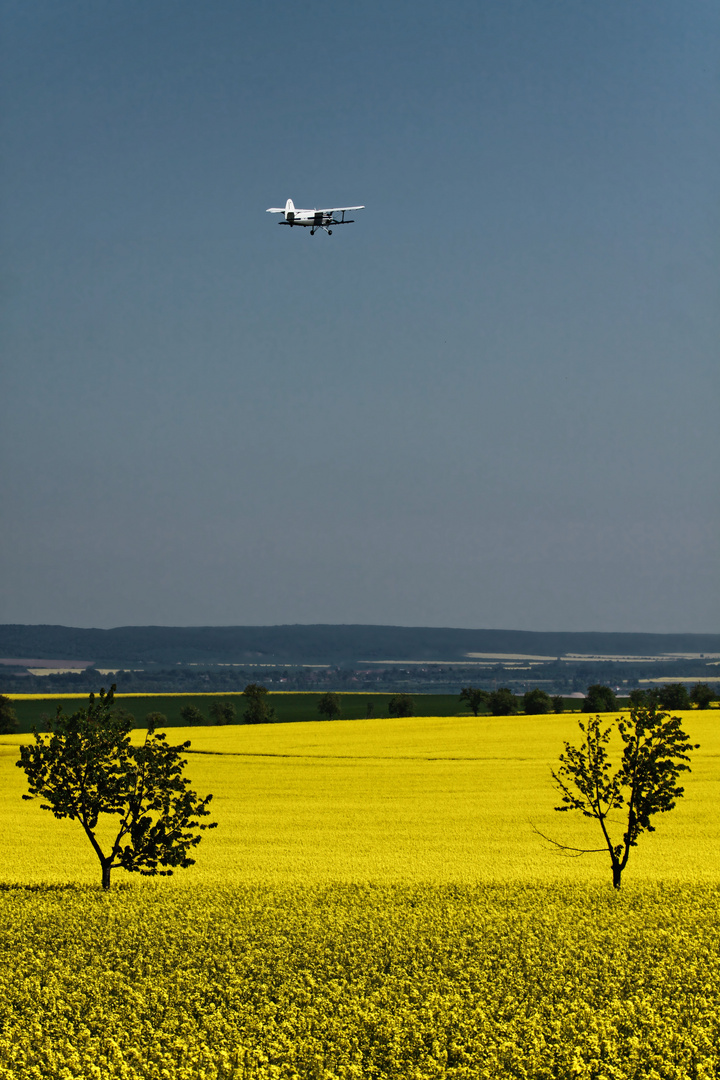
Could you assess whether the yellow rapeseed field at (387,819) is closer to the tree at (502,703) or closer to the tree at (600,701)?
the tree at (600,701)

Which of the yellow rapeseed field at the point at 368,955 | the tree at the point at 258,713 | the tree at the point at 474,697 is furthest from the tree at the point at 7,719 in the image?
the yellow rapeseed field at the point at 368,955

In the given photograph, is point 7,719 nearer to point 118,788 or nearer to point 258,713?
point 258,713

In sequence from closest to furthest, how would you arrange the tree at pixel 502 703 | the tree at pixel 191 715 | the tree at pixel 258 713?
1. the tree at pixel 258 713
2. the tree at pixel 191 715
3. the tree at pixel 502 703

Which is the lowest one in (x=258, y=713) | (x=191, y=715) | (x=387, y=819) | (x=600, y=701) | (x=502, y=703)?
(x=191, y=715)

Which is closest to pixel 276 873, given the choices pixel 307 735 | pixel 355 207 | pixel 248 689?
pixel 355 207

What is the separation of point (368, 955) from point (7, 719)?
77310 millimetres

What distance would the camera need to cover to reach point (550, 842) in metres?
36.1

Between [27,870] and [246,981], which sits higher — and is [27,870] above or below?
below

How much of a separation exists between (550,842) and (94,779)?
17.5 m

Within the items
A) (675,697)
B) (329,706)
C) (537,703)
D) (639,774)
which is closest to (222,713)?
(329,706)

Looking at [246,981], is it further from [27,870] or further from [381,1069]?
[27,870]

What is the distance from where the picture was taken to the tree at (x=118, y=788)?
27.8 metres

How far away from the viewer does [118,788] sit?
2819 cm

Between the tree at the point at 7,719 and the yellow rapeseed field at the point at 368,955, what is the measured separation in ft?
166
